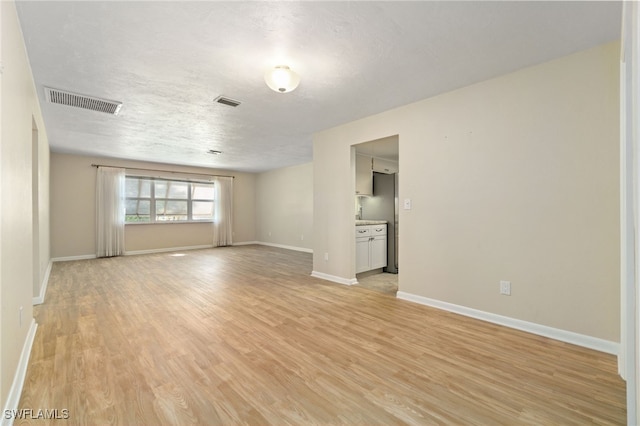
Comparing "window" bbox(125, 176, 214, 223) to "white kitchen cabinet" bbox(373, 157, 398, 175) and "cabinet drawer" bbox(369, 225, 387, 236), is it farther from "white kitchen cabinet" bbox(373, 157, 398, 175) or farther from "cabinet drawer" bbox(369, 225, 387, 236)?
"cabinet drawer" bbox(369, 225, 387, 236)

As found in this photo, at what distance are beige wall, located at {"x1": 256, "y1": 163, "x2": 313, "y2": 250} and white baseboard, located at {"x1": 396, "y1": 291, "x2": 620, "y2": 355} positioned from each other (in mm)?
4860

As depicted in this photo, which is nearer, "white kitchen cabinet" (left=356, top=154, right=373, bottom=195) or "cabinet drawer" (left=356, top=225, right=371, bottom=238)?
"cabinet drawer" (left=356, top=225, right=371, bottom=238)

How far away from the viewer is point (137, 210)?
24.1ft

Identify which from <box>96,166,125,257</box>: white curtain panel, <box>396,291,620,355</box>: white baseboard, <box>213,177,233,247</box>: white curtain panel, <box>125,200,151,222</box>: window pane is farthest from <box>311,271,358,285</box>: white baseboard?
<box>125,200,151,222</box>: window pane

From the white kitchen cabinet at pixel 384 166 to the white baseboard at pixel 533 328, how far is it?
3015mm

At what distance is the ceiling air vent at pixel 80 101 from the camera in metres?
3.06

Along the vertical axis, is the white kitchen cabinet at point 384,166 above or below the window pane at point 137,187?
above

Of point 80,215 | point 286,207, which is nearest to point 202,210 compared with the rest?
point 286,207

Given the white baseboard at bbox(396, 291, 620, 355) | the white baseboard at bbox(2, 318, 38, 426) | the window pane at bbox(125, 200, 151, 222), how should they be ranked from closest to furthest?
the white baseboard at bbox(2, 318, 38, 426), the white baseboard at bbox(396, 291, 620, 355), the window pane at bbox(125, 200, 151, 222)

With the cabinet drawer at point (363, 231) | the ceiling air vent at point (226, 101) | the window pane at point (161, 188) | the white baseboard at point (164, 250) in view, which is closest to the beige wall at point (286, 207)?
the white baseboard at point (164, 250)

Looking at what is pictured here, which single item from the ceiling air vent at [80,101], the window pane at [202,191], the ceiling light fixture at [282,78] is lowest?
the window pane at [202,191]

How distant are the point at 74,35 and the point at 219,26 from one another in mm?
Answer: 1115

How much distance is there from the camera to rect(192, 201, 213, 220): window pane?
8.33m

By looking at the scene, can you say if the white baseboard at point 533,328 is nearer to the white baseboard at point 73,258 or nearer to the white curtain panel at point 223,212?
the white curtain panel at point 223,212
